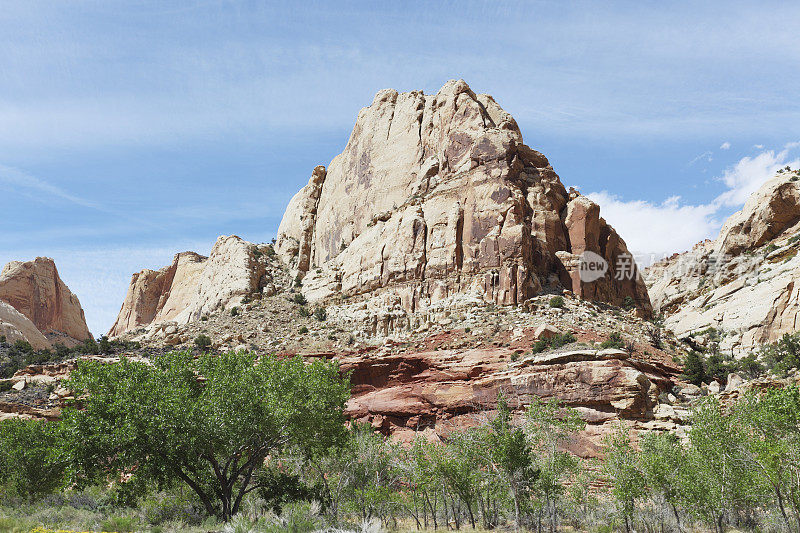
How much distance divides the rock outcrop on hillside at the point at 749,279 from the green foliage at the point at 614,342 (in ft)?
46.2

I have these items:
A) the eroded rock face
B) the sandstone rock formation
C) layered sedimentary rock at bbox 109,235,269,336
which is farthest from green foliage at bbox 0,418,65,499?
the sandstone rock formation

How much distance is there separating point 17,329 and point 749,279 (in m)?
105

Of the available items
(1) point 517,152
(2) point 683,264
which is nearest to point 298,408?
(1) point 517,152

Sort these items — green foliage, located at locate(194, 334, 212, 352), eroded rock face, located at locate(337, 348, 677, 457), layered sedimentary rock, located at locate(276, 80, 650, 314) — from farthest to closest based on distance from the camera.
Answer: green foliage, located at locate(194, 334, 212, 352)
layered sedimentary rock, located at locate(276, 80, 650, 314)
eroded rock face, located at locate(337, 348, 677, 457)

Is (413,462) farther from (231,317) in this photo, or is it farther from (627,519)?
(231,317)

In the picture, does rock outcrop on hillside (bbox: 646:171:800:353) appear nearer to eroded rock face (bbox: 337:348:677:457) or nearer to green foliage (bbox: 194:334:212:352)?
eroded rock face (bbox: 337:348:677:457)

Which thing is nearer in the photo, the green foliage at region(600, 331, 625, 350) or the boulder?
the green foliage at region(600, 331, 625, 350)

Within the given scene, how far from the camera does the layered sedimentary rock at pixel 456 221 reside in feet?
223

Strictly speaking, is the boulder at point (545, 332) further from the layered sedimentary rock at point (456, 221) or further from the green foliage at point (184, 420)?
the green foliage at point (184, 420)

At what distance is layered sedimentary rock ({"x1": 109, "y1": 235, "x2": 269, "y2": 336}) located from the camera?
91.6 meters

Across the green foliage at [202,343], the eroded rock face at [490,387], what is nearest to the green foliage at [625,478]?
the eroded rock face at [490,387]

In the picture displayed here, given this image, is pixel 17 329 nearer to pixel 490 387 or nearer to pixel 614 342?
pixel 490 387

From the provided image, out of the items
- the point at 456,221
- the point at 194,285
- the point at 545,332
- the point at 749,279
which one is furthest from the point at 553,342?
the point at 194,285

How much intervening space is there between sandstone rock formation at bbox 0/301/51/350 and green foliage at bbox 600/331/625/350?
263 ft
